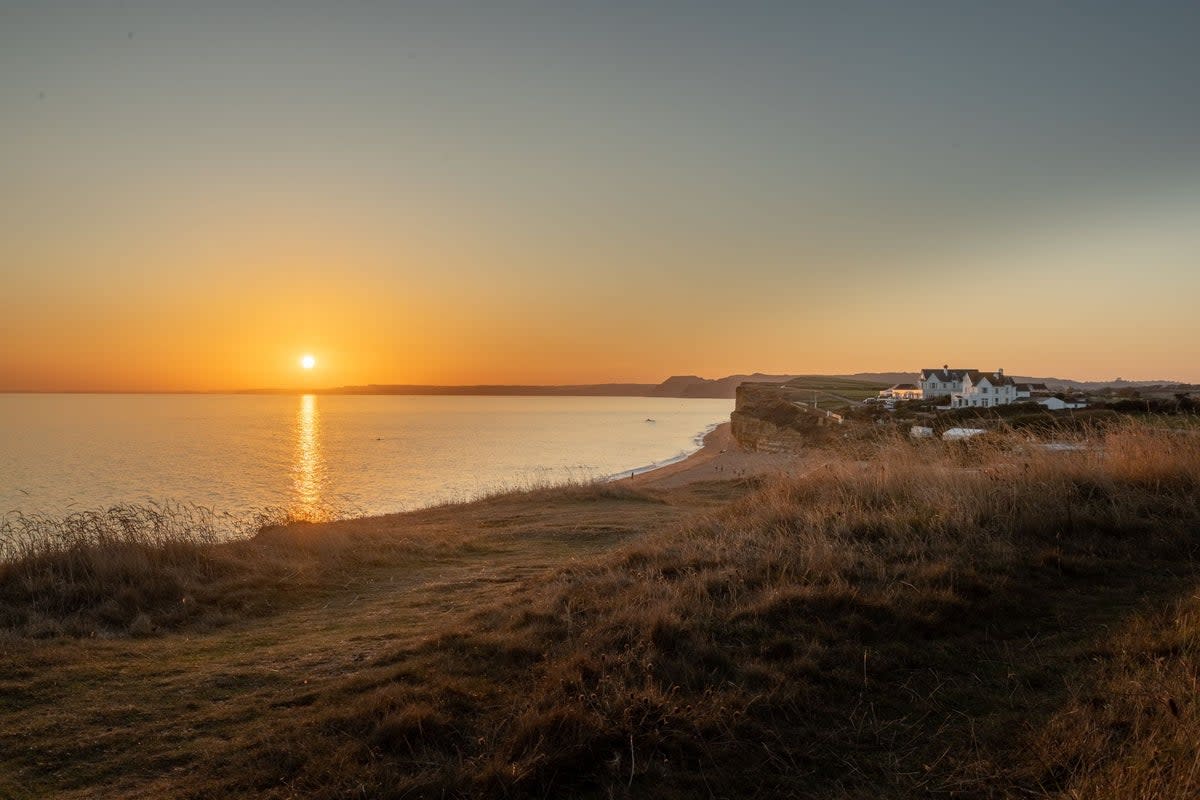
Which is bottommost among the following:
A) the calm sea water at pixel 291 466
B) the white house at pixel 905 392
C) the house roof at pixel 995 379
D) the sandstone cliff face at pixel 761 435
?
the calm sea water at pixel 291 466

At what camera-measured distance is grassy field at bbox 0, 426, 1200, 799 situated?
3.67 metres

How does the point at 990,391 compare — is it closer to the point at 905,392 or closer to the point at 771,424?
the point at 905,392

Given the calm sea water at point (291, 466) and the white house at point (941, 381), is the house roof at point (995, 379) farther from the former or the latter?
the calm sea water at point (291, 466)

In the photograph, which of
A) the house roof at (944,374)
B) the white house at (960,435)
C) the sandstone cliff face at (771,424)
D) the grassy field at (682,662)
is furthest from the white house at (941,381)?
the grassy field at (682,662)

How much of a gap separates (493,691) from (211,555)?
7427mm

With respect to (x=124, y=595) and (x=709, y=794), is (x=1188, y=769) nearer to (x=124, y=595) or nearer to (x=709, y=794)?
(x=709, y=794)

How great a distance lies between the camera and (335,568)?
10.3 metres

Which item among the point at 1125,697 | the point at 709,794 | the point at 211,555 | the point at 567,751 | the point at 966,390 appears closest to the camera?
the point at 709,794

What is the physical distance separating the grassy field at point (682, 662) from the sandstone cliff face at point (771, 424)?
51.2 meters

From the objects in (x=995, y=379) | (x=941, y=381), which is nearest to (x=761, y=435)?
(x=995, y=379)

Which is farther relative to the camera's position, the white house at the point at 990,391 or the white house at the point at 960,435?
the white house at the point at 990,391

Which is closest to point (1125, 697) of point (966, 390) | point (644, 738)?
point (644, 738)

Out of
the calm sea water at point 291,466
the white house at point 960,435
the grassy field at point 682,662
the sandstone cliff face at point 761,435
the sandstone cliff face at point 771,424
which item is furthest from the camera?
the sandstone cliff face at point 761,435

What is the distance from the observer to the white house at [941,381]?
9956cm
